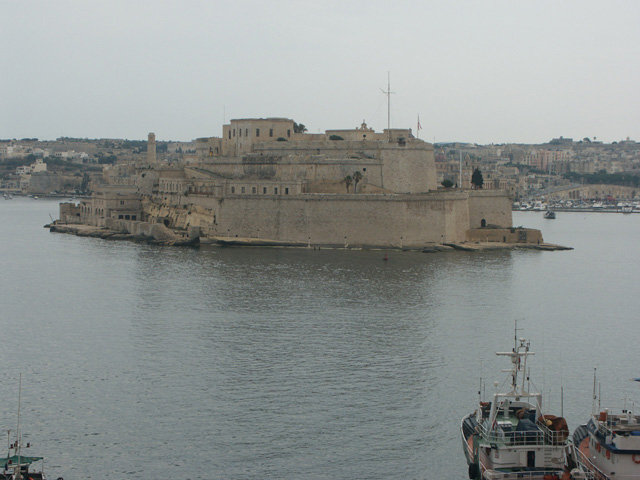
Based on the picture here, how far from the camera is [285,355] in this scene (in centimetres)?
1666

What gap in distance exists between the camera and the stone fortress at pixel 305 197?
110ft

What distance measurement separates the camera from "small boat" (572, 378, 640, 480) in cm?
999

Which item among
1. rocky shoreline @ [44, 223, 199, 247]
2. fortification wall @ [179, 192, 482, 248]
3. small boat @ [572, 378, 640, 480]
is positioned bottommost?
small boat @ [572, 378, 640, 480]

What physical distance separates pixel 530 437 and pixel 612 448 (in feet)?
3.00

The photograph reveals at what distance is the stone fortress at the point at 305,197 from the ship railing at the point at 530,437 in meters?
22.7

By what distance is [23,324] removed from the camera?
780 inches

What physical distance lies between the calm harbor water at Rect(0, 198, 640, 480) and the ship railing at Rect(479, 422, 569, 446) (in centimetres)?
134

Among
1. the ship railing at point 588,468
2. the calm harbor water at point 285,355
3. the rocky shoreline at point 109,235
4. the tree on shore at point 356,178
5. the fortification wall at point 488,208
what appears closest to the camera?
the ship railing at point 588,468

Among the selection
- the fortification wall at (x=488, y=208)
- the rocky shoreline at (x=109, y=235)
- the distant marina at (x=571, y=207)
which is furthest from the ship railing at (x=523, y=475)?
the distant marina at (x=571, y=207)

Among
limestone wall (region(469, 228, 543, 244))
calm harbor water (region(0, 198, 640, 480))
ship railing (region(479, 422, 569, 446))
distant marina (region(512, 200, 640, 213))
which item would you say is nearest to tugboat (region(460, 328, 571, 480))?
ship railing (region(479, 422, 569, 446))

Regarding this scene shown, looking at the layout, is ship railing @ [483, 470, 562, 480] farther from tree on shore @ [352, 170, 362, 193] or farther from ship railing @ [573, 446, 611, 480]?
tree on shore @ [352, 170, 362, 193]

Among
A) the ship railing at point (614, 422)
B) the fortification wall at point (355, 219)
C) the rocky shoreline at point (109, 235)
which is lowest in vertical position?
the ship railing at point (614, 422)

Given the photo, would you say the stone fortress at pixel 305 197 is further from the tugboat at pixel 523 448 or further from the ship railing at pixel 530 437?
the ship railing at pixel 530 437

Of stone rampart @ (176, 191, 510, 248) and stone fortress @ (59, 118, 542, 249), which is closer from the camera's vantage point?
stone rampart @ (176, 191, 510, 248)
